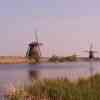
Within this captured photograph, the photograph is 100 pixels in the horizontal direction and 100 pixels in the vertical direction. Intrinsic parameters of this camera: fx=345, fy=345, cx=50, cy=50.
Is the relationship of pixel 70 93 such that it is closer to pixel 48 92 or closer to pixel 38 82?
pixel 48 92

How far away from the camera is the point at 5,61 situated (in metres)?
93.8

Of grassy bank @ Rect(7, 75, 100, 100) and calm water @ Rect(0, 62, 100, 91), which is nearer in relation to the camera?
grassy bank @ Rect(7, 75, 100, 100)

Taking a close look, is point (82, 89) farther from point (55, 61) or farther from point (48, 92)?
point (55, 61)

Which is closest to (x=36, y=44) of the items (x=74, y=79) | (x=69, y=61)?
(x=69, y=61)

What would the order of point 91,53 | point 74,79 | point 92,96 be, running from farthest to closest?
1. point 91,53
2. point 74,79
3. point 92,96

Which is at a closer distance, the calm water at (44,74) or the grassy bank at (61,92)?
the grassy bank at (61,92)

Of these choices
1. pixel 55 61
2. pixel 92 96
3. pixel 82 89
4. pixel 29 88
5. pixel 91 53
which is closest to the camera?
pixel 92 96

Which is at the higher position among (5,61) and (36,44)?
(36,44)

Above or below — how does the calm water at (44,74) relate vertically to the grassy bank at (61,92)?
below

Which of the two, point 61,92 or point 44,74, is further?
point 44,74

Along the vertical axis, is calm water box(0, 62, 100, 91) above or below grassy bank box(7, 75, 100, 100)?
below

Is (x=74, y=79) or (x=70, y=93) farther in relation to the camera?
(x=74, y=79)

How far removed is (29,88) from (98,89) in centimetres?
298

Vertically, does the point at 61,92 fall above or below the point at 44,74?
above
